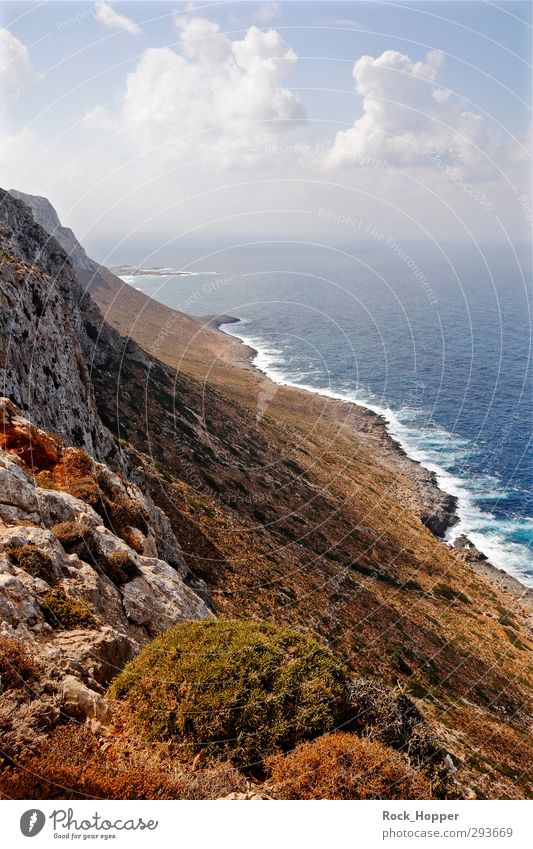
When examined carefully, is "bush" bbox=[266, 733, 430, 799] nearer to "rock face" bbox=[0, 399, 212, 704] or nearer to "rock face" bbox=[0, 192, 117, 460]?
"rock face" bbox=[0, 399, 212, 704]

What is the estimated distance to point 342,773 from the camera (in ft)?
31.8

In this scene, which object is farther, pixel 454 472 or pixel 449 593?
pixel 454 472

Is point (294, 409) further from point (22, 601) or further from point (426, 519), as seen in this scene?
point (22, 601)

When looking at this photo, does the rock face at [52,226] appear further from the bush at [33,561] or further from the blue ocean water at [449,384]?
the bush at [33,561]

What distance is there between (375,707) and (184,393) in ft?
204

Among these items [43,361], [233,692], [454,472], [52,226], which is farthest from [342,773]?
[52,226]

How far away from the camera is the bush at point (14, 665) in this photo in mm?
9367

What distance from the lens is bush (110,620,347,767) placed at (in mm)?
10211

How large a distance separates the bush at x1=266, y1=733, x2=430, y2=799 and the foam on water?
64591 millimetres

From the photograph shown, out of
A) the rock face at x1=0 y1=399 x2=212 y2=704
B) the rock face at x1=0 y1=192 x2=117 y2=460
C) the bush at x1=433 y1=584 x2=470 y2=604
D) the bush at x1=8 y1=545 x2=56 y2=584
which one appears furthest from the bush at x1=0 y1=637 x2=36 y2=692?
the bush at x1=433 y1=584 x2=470 y2=604

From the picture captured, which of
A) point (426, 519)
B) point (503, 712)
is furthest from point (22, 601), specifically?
point (426, 519)

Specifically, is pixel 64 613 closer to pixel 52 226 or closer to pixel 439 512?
pixel 439 512

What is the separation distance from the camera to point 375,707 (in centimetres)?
1174

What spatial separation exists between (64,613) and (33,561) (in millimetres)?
1618
